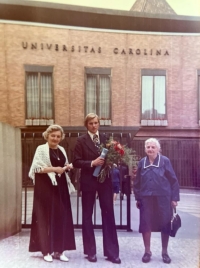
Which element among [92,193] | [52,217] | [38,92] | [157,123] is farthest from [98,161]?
[38,92]

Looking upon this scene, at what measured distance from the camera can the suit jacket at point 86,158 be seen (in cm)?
308

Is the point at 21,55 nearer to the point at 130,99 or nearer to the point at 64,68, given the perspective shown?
the point at 64,68

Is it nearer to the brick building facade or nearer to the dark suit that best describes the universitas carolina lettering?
the brick building facade

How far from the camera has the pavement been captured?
3.07 meters

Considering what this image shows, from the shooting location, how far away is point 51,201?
3.15 m

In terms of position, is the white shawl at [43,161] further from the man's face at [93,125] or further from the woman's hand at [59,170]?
the man's face at [93,125]

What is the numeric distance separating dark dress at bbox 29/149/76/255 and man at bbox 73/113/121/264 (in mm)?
149

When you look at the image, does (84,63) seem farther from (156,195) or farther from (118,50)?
(156,195)

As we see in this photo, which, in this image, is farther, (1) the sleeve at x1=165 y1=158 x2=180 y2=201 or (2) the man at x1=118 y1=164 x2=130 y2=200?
(2) the man at x1=118 y1=164 x2=130 y2=200

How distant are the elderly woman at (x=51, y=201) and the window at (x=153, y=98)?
0.92 m

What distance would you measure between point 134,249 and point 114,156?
0.90 m

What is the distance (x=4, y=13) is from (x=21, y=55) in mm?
388

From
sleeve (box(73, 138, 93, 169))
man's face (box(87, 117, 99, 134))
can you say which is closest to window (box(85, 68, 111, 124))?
man's face (box(87, 117, 99, 134))

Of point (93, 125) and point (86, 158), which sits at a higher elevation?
point (93, 125)
